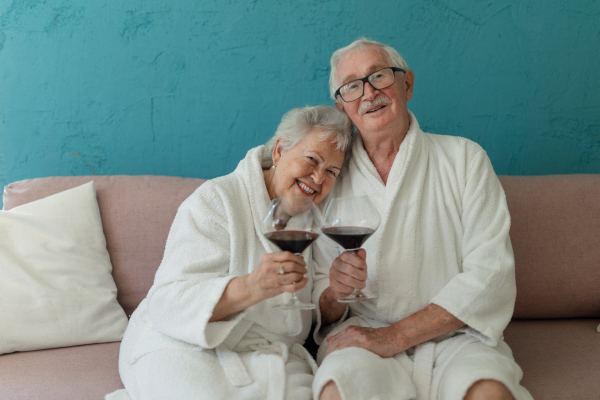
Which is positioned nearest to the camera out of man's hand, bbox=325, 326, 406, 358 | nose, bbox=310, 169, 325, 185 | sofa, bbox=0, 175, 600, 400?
man's hand, bbox=325, 326, 406, 358

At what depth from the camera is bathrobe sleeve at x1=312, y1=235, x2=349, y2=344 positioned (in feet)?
5.42

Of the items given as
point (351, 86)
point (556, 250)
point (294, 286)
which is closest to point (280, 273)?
point (294, 286)

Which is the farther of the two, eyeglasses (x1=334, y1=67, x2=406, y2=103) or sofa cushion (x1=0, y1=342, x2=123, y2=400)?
eyeglasses (x1=334, y1=67, x2=406, y2=103)

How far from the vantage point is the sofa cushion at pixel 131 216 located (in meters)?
1.87

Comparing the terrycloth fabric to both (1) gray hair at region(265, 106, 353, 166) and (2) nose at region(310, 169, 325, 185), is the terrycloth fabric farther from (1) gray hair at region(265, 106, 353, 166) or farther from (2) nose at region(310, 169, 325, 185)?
(1) gray hair at region(265, 106, 353, 166)

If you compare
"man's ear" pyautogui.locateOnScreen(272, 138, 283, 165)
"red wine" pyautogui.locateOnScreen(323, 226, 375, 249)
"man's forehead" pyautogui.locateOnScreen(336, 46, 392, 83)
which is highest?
"man's forehead" pyautogui.locateOnScreen(336, 46, 392, 83)

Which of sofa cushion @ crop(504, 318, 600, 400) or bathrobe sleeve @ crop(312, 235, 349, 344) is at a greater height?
bathrobe sleeve @ crop(312, 235, 349, 344)

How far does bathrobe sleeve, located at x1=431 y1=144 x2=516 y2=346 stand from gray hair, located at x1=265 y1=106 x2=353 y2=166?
0.45 meters

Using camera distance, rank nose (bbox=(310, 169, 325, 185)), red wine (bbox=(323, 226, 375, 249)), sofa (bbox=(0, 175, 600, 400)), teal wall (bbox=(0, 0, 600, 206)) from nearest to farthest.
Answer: red wine (bbox=(323, 226, 375, 249)), nose (bbox=(310, 169, 325, 185)), sofa (bbox=(0, 175, 600, 400)), teal wall (bbox=(0, 0, 600, 206))

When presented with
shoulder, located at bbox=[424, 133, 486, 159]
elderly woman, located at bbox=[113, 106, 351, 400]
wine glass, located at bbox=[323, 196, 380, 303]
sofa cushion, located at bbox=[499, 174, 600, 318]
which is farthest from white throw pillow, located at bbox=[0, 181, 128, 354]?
sofa cushion, located at bbox=[499, 174, 600, 318]

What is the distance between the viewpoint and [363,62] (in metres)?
1.64

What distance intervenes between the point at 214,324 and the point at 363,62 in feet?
3.22

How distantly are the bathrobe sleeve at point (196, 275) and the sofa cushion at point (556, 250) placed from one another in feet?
3.78

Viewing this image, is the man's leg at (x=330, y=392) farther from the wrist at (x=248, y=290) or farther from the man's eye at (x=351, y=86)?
the man's eye at (x=351, y=86)
